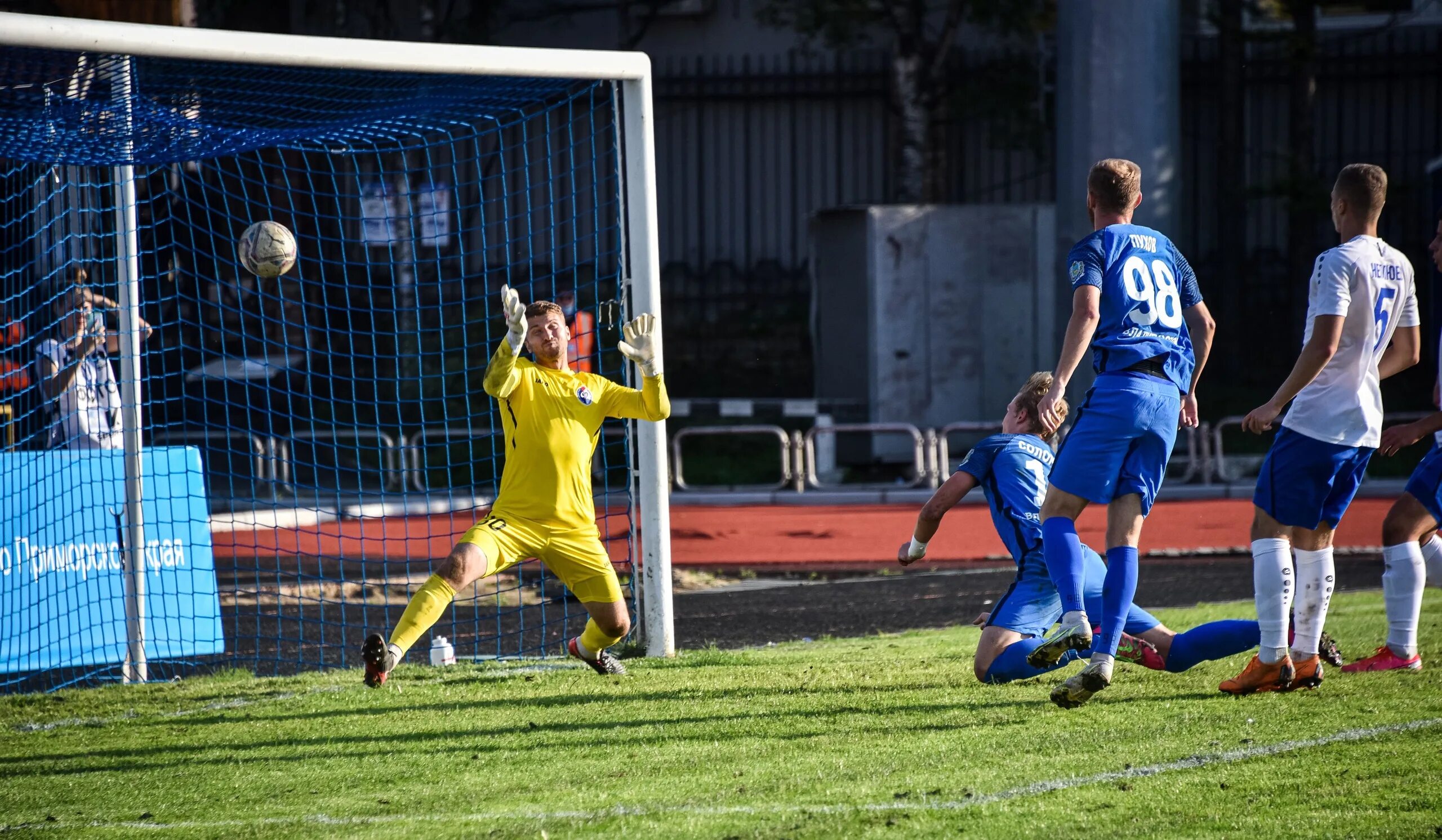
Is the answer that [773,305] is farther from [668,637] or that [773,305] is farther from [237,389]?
[668,637]

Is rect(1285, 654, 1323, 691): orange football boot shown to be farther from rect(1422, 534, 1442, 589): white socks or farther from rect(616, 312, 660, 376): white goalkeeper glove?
rect(616, 312, 660, 376): white goalkeeper glove

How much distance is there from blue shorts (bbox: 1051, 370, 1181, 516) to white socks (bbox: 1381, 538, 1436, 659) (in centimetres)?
151

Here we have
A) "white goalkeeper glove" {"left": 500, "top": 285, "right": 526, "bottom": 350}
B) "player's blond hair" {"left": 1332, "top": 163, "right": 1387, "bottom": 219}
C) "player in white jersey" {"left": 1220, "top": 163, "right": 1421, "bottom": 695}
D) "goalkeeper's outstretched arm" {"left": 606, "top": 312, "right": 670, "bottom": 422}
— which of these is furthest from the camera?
"goalkeeper's outstretched arm" {"left": 606, "top": 312, "right": 670, "bottom": 422}

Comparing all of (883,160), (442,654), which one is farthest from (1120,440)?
(883,160)

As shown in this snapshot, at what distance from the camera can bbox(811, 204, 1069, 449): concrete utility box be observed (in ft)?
57.5

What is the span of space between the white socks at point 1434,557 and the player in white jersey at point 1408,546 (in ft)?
1.28

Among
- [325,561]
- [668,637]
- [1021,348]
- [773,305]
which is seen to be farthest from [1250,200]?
[668,637]

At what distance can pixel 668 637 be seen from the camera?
23.9 feet

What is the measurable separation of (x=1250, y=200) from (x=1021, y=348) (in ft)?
18.4

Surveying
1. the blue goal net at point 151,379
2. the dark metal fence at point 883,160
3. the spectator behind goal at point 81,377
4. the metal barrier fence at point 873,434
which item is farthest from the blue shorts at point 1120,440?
the dark metal fence at point 883,160

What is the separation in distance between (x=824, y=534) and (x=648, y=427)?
22.1 feet

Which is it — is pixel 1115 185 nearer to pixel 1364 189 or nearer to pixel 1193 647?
pixel 1364 189

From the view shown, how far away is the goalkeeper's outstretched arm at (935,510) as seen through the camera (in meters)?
5.58

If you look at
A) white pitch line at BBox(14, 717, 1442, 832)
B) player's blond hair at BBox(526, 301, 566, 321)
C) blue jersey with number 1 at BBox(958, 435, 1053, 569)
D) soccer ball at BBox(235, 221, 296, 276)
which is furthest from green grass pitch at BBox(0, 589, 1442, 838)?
soccer ball at BBox(235, 221, 296, 276)
